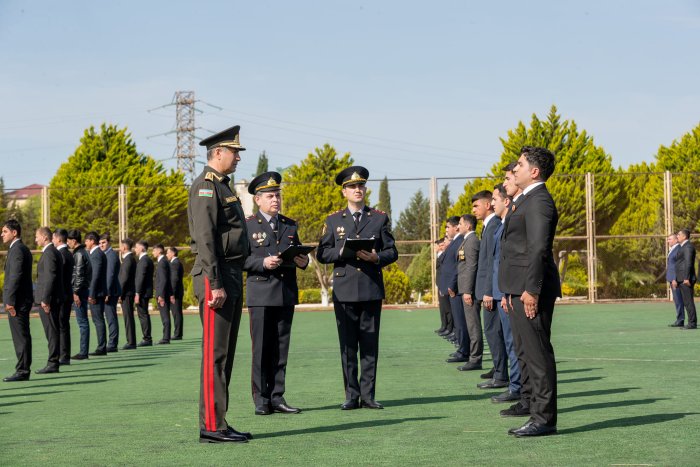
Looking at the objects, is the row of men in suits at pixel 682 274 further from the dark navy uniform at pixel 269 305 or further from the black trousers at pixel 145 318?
the dark navy uniform at pixel 269 305

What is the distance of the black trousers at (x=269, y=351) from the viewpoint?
9.30 metres

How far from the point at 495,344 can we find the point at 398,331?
33.6 feet

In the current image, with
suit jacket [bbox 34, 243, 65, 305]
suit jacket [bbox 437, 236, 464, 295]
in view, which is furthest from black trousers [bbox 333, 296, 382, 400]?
suit jacket [bbox 34, 243, 65, 305]

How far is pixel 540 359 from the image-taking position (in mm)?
7719

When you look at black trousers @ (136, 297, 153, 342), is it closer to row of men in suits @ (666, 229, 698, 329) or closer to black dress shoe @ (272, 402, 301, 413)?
A: row of men in suits @ (666, 229, 698, 329)

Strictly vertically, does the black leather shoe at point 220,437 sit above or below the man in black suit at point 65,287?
below

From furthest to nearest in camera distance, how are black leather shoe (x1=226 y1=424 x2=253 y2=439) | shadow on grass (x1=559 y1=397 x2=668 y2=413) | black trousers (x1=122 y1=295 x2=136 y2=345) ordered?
black trousers (x1=122 y1=295 x2=136 y2=345)
shadow on grass (x1=559 y1=397 x2=668 y2=413)
black leather shoe (x1=226 y1=424 x2=253 y2=439)

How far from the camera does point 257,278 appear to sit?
9484 millimetres

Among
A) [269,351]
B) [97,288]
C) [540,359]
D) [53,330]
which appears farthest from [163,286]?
[540,359]

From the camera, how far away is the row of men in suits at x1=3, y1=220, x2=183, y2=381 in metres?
13.2

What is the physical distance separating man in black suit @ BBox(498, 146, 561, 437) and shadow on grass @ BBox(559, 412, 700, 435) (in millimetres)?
279

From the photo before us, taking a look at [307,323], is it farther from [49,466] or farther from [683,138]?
[683,138]

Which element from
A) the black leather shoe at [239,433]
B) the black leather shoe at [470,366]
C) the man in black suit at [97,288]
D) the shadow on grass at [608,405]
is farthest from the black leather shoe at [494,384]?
the man in black suit at [97,288]

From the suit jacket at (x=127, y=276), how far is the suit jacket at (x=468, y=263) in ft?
24.9
